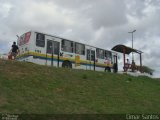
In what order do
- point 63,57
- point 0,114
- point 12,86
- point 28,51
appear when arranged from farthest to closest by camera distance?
point 63,57
point 28,51
point 12,86
point 0,114

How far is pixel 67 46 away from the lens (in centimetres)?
3275

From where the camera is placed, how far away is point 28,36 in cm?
3053

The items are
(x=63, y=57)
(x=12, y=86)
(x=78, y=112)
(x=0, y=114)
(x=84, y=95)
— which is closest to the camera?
(x=0, y=114)

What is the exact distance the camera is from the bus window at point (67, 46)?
3232 cm

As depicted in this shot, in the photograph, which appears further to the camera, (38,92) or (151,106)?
(151,106)

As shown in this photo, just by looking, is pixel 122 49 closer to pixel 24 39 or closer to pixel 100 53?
pixel 100 53

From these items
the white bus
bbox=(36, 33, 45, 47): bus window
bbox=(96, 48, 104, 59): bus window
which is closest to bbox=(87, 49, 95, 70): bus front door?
the white bus

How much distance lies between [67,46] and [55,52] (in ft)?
5.96

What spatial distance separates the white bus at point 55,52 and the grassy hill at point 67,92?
5078 mm

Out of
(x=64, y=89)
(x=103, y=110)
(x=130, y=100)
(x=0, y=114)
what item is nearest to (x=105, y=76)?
(x=130, y=100)

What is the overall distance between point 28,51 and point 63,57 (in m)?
3.38

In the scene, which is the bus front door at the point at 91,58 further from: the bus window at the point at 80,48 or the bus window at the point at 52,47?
the bus window at the point at 52,47

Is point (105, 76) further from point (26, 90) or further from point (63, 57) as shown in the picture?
point (26, 90)

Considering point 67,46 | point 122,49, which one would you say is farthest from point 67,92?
point 122,49
